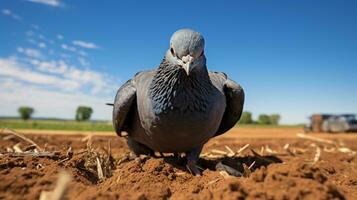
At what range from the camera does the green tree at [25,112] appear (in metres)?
88.8

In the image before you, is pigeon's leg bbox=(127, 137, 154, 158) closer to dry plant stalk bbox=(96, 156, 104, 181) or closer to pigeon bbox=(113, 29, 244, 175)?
pigeon bbox=(113, 29, 244, 175)

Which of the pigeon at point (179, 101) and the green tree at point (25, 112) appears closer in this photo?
the pigeon at point (179, 101)

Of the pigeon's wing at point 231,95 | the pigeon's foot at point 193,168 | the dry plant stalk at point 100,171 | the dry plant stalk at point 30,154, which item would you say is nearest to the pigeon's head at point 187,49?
the pigeon's wing at point 231,95

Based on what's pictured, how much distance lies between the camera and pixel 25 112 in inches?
3521

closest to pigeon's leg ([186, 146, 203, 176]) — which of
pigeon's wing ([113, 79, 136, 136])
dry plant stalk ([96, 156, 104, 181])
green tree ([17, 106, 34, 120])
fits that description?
pigeon's wing ([113, 79, 136, 136])

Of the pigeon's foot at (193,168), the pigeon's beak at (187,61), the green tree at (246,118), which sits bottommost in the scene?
the pigeon's foot at (193,168)

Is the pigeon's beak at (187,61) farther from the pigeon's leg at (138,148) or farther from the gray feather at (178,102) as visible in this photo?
the pigeon's leg at (138,148)

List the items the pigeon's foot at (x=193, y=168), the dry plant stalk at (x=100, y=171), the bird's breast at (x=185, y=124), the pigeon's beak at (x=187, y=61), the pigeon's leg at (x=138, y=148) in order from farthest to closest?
1. the pigeon's leg at (x=138, y=148)
2. the pigeon's foot at (x=193, y=168)
3. the bird's breast at (x=185, y=124)
4. the pigeon's beak at (x=187, y=61)
5. the dry plant stalk at (x=100, y=171)

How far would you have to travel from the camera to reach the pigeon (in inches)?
166

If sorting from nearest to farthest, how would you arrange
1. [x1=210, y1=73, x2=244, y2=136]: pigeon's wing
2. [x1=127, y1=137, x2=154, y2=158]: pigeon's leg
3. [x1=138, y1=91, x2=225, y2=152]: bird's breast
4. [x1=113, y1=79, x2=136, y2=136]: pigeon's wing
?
[x1=138, y1=91, x2=225, y2=152]: bird's breast, [x1=113, y1=79, x2=136, y2=136]: pigeon's wing, [x1=210, y1=73, x2=244, y2=136]: pigeon's wing, [x1=127, y1=137, x2=154, y2=158]: pigeon's leg

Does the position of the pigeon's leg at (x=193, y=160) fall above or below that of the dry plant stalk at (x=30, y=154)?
below

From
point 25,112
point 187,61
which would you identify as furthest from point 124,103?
point 25,112

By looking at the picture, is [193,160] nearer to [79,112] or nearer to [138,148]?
[138,148]

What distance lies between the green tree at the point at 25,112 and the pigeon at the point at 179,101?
91.2m
